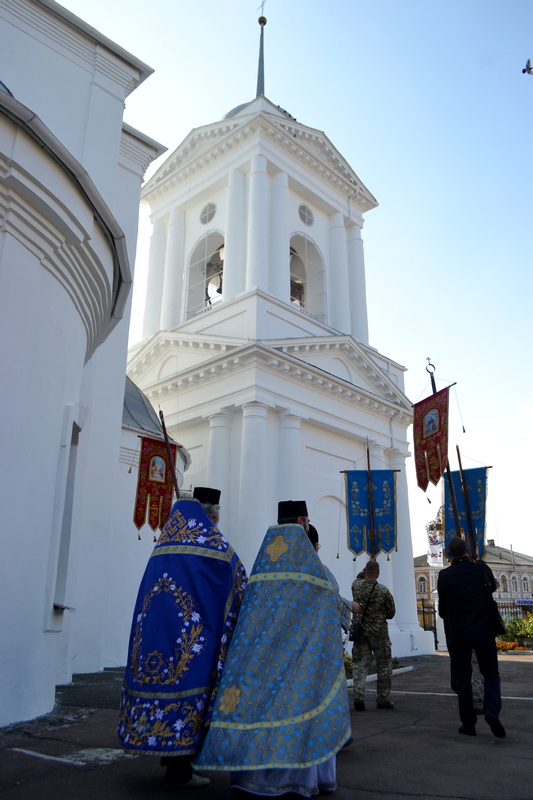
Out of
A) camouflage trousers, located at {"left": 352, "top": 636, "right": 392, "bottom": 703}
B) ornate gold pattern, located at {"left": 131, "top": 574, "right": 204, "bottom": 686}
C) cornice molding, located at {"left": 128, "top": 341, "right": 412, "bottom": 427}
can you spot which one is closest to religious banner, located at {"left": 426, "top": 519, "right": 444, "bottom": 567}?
cornice molding, located at {"left": 128, "top": 341, "right": 412, "bottom": 427}

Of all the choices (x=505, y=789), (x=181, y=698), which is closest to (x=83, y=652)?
(x=181, y=698)

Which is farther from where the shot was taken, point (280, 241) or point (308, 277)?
point (308, 277)

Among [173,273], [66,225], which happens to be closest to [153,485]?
[66,225]

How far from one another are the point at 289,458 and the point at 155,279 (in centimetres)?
968

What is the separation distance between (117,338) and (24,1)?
542 cm

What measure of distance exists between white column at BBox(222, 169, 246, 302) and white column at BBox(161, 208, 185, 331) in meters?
2.73

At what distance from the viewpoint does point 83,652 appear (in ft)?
31.7

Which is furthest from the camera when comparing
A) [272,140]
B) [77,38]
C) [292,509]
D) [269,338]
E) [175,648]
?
[272,140]

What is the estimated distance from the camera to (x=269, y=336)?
18844 millimetres

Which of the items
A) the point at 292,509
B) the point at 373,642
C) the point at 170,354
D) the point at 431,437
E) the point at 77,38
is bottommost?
the point at 373,642

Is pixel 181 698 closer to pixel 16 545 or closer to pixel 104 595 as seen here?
pixel 16 545

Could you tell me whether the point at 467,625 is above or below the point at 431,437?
below

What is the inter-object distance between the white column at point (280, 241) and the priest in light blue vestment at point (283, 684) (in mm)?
16786

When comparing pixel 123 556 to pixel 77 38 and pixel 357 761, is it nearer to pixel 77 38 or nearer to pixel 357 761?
pixel 357 761
